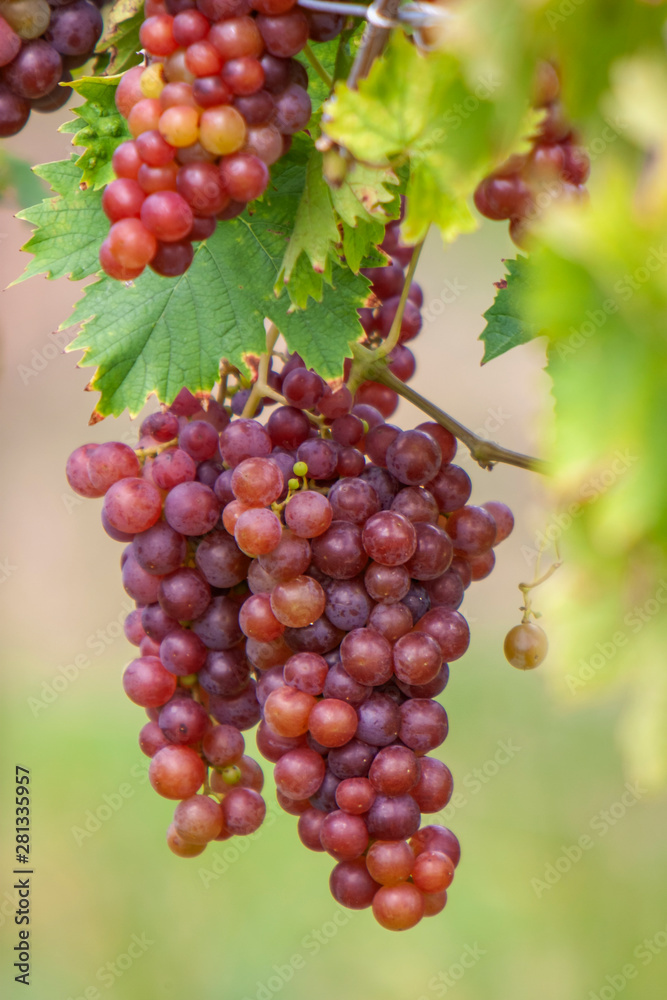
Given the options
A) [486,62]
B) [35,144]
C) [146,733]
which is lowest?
[146,733]

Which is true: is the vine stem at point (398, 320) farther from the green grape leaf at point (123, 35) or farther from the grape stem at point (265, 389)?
the green grape leaf at point (123, 35)

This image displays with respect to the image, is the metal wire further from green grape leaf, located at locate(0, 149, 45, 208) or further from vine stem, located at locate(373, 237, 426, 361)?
green grape leaf, located at locate(0, 149, 45, 208)

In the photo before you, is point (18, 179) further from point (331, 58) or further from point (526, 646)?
point (526, 646)

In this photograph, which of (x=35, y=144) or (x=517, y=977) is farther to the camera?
(x=35, y=144)

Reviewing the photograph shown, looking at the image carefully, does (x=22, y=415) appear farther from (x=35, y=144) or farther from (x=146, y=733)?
(x=146, y=733)

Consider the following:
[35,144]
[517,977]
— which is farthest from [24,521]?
[517,977]

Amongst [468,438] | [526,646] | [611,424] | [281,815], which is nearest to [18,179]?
[468,438]
